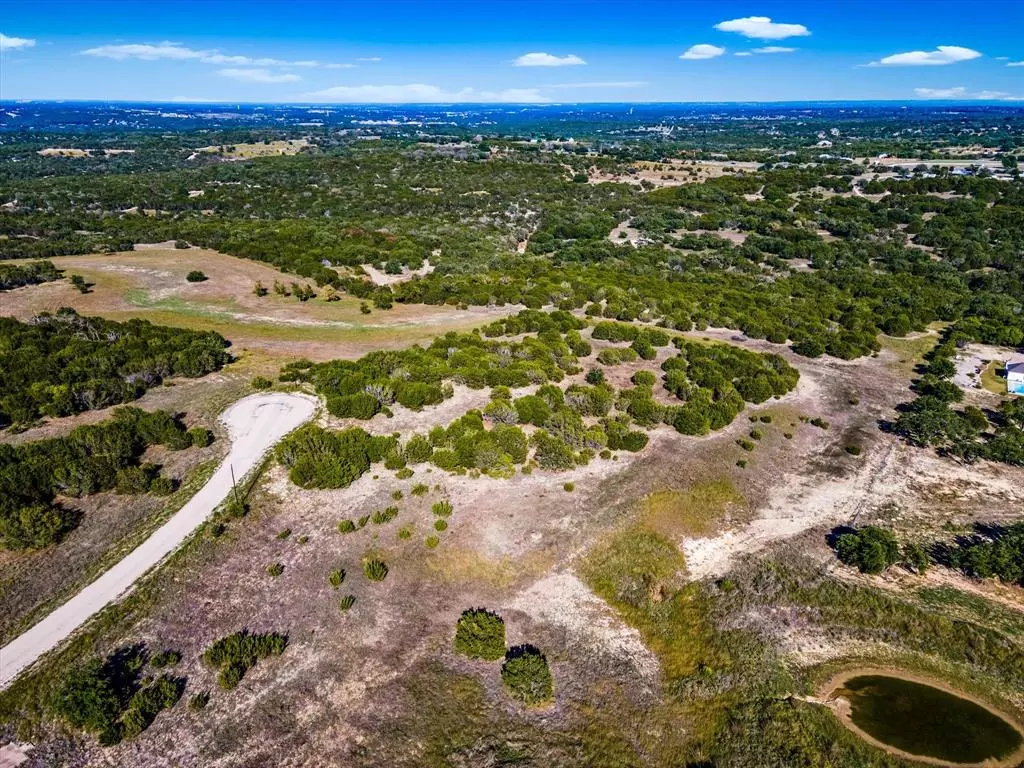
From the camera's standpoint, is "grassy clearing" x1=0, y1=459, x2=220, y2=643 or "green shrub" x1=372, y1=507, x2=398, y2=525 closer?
"grassy clearing" x1=0, y1=459, x2=220, y2=643

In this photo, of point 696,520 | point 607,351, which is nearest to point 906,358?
point 607,351

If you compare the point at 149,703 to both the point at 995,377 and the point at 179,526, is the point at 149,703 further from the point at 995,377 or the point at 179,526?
the point at 995,377

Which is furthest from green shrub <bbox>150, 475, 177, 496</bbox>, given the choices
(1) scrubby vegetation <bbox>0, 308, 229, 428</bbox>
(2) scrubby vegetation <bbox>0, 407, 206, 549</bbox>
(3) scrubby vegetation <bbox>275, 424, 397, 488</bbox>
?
(1) scrubby vegetation <bbox>0, 308, 229, 428</bbox>

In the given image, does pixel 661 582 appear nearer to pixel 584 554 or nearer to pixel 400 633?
pixel 584 554

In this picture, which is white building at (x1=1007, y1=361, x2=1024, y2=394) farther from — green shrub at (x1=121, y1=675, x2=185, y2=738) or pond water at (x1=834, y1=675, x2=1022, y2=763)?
green shrub at (x1=121, y1=675, x2=185, y2=738)

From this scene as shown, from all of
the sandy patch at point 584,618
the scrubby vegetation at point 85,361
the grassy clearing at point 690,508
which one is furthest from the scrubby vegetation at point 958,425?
the scrubby vegetation at point 85,361

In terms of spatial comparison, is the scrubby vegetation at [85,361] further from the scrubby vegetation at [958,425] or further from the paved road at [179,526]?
the scrubby vegetation at [958,425]

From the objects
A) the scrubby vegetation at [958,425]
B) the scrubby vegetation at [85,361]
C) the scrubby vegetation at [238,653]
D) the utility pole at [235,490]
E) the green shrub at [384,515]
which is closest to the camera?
the scrubby vegetation at [238,653]
